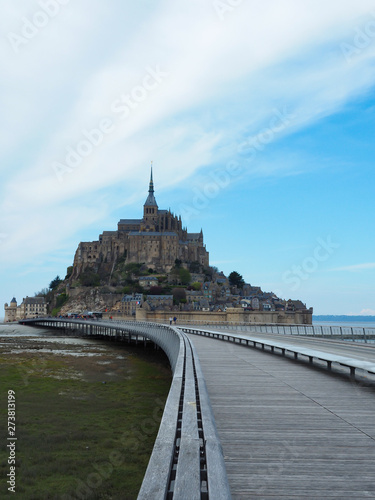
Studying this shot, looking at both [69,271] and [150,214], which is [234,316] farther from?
[69,271]

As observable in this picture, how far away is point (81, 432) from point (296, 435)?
23.3 feet

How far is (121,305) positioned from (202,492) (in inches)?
3885

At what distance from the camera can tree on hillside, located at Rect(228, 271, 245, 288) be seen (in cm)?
12201

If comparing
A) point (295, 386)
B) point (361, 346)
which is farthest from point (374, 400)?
point (361, 346)

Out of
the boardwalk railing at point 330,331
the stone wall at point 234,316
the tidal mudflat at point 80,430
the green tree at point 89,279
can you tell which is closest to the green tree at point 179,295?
the stone wall at point 234,316

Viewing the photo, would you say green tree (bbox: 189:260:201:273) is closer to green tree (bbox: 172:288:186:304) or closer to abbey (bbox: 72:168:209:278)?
abbey (bbox: 72:168:209:278)

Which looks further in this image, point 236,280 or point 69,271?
point 69,271

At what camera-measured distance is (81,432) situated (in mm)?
10344

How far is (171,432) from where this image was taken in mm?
3850

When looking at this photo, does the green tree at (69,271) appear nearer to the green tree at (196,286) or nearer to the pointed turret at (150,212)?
the pointed turret at (150,212)

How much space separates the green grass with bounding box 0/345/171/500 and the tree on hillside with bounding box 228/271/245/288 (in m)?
103

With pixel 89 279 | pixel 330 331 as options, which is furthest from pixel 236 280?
pixel 330 331

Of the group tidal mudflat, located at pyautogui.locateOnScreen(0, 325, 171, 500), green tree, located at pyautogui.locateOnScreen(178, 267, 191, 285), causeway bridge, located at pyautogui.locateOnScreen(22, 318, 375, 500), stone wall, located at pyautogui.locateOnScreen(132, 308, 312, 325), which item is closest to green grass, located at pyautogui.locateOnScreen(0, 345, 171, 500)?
tidal mudflat, located at pyautogui.locateOnScreen(0, 325, 171, 500)

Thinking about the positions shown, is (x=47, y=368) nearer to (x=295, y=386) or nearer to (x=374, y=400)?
(x=295, y=386)
